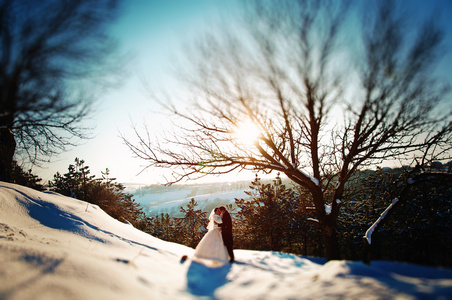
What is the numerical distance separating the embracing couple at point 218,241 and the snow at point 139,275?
562 millimetres

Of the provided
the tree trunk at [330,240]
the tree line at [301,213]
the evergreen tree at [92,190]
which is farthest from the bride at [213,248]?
the evergreen tree at [92,190]

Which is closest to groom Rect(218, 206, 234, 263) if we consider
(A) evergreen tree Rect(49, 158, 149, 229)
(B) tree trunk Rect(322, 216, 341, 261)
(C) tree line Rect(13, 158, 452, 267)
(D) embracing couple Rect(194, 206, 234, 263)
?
(D) embracing couple Rect(194, 206, 234, 263)

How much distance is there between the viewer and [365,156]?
5.10 meters

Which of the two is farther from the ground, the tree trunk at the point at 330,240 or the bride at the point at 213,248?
the tree trunk at the point at 330,240

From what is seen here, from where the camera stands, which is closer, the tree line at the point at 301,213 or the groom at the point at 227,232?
the groom at the point at 227,232

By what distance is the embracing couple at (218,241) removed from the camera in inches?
193

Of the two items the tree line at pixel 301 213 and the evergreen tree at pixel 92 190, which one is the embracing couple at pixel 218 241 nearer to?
the tree line at pixel 301 213

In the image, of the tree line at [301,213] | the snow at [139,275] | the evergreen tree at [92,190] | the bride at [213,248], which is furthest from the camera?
the evergreen tree at [92,190]

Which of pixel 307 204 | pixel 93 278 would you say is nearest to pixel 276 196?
pixel 307 204

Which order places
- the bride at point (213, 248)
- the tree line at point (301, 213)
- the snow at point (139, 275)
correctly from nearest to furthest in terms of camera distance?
1. the snow at point (139, 275)
2. the bride at point (213, 248)
3. the tree line at point (301, 213)

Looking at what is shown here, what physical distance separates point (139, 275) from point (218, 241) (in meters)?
2.83

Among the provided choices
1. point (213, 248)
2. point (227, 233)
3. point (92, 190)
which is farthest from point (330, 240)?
point (92, 190)

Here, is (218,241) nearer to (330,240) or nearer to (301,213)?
(330,240)

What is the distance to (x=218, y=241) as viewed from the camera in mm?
5180
